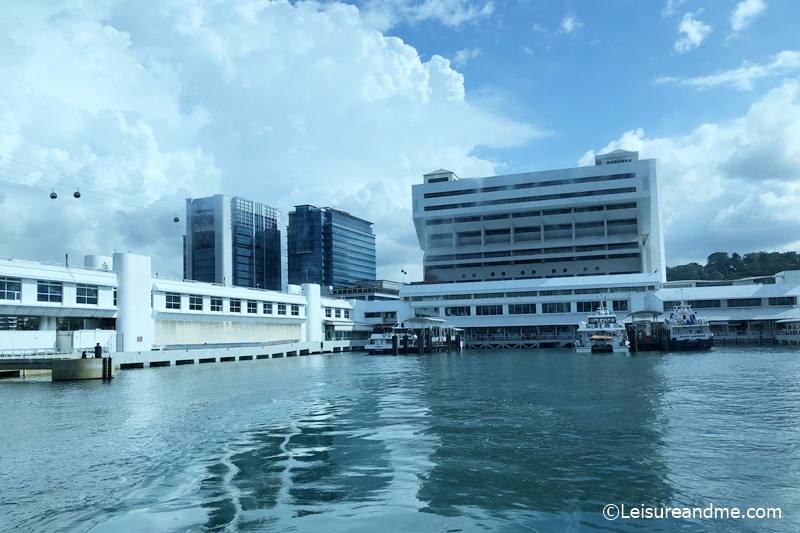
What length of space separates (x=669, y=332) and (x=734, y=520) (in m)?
58.3

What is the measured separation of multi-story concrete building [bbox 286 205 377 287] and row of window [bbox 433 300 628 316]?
7444 centimetres

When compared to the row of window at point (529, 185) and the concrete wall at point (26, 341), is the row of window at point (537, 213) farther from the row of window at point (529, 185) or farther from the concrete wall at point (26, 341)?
the concrete wall at point (26, 341)

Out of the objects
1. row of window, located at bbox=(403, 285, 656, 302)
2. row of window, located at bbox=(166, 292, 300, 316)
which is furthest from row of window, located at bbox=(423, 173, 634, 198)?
row of window, located at bbox=(166, 292, 300, 316)

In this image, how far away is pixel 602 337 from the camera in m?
61.7

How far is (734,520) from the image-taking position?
9898mm

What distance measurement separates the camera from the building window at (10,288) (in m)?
41.7

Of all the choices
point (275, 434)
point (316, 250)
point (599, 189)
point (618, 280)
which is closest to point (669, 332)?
point (618, 280)

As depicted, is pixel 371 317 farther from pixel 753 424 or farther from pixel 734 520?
pixel 734 520

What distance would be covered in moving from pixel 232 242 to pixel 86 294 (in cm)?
8947

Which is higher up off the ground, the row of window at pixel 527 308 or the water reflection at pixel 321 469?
the row of window at pixel 527 308

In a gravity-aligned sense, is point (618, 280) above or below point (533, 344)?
above

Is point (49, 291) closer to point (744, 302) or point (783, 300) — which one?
point (744, 302)

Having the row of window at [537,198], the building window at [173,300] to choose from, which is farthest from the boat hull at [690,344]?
the building window at [173,300]

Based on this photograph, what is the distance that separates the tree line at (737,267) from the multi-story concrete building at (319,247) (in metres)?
86.3
